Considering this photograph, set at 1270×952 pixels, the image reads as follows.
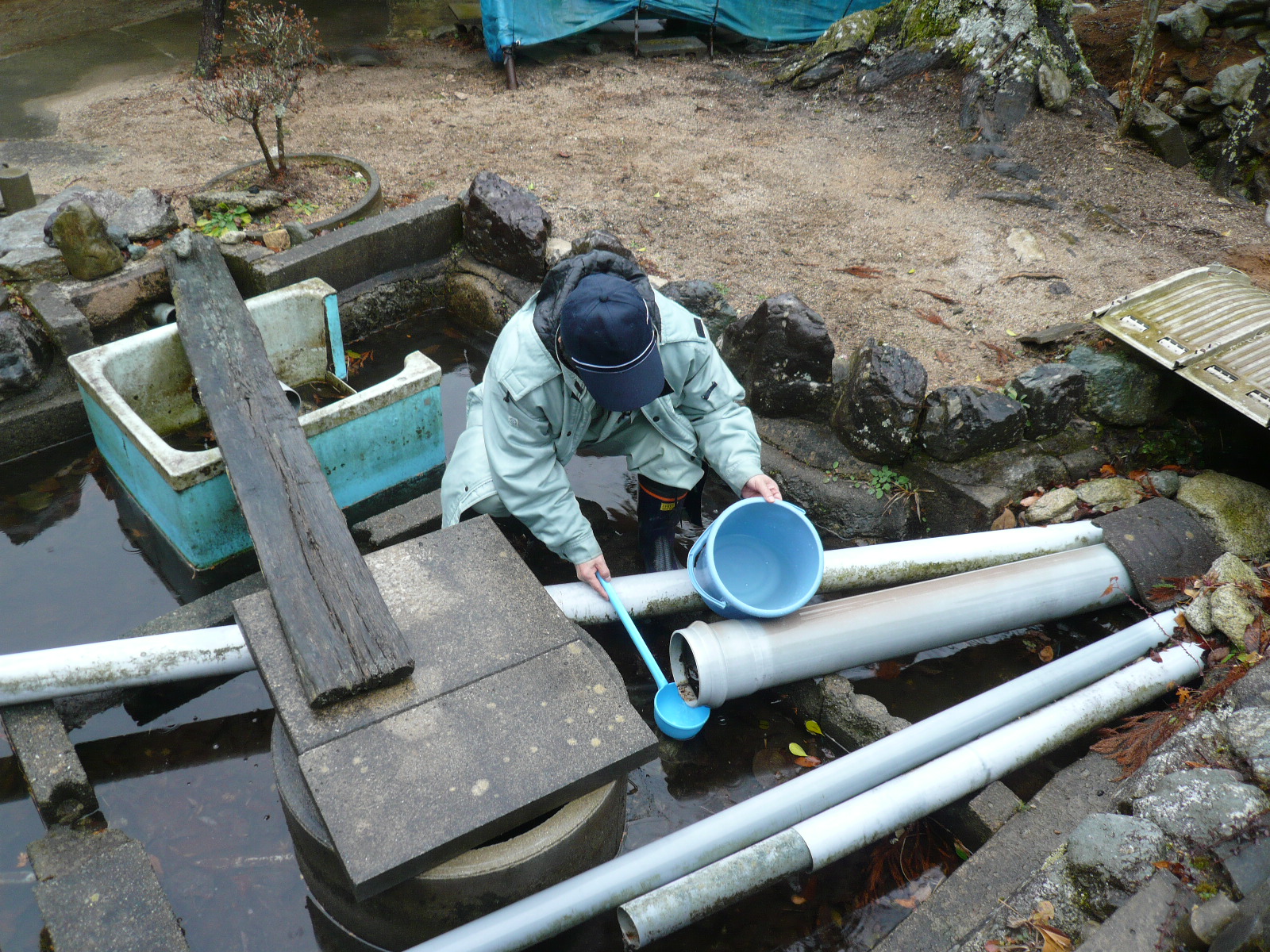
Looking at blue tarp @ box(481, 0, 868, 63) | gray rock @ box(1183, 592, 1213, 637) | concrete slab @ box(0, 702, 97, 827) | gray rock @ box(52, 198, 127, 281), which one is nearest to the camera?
concrete slab @ box(0, 702, 97, 827)

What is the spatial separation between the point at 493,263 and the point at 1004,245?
12.2 ft

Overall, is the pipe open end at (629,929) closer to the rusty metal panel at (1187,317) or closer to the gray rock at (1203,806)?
the gray rock at (1203,806)

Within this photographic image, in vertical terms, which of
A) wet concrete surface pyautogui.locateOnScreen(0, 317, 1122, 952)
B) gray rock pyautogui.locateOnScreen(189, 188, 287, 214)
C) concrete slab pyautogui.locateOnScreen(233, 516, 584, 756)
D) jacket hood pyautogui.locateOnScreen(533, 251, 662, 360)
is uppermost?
jacket hood pyautogui.locateOnScreen(533, 251, 662, 360)

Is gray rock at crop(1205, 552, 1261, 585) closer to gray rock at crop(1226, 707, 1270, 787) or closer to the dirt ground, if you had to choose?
gray rock at crop(1226, 707, 1270, 787)

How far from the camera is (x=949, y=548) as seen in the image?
12.1 ft

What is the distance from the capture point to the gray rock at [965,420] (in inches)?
162

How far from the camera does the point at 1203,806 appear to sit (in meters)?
2.38

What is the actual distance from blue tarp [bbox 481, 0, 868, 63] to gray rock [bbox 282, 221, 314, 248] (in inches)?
179

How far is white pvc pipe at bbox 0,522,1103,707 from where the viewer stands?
2.89m

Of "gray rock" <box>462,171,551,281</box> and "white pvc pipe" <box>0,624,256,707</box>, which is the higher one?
"gray rock" <box>462,171,551,281</box>

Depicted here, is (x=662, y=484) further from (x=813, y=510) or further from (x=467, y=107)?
(x=467, y=107)

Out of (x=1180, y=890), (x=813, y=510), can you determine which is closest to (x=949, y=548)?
(x=813, y=510)

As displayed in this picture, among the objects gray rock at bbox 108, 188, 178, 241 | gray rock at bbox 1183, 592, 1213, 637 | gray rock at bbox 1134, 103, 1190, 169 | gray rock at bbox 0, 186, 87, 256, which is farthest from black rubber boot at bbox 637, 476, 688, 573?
gray rock at bbox 1134, 103, 1190, 169

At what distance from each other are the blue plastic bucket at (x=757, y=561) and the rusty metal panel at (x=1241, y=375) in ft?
6.60
